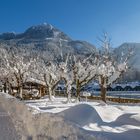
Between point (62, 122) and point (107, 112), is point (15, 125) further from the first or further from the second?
point (107, 112)

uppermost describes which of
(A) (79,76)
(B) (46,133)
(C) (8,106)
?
(A) (79,76)

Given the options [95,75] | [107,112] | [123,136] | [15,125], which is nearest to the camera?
[15,125]

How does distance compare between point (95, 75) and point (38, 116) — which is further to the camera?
point (95, 75)

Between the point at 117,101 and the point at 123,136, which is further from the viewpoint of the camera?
the point at 117,101

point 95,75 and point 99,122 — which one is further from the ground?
point 95,75

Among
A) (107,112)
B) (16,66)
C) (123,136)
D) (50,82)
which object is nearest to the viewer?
(123,136)

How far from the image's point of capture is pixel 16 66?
37.8m

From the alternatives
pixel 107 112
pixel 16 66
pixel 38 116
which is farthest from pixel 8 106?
pixel 16 66

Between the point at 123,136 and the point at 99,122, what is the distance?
3582mm

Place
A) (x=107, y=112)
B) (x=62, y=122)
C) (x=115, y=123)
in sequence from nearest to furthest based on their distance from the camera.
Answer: (x=62, y=122) < (x=115, y=123) < (x=107, y=112)

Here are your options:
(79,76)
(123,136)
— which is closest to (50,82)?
(79,76)

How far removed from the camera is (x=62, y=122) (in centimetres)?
520

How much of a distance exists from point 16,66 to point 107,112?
959 inches

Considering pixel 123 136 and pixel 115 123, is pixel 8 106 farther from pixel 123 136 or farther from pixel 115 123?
pixel 115 123
